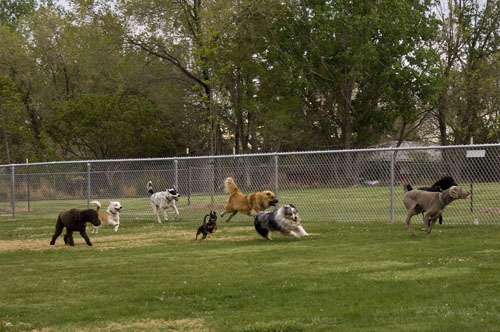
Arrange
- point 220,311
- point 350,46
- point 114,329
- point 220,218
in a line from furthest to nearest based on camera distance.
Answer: point 350,46
point 220,218
point 220,311
point 114,329

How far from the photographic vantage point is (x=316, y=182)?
19438 millimetres

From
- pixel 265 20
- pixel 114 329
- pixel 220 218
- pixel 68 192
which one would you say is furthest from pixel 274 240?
pixel 265 20

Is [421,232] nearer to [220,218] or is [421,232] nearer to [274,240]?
[274,240]

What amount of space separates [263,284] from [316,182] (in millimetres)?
10135

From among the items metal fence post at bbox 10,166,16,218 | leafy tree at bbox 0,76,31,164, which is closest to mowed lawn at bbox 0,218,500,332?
metal fence post at bbox 10,166,16,218

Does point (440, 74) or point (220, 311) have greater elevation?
point (440, 74)

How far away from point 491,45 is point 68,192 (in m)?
36.4

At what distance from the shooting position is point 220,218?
20.6m

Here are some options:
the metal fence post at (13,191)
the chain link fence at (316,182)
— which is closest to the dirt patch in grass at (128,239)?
the chain link fence at (316,182)

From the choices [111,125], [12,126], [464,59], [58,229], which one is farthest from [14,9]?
[58,229]

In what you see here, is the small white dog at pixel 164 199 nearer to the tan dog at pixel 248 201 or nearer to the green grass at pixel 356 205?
the green grass at pixel 356 205

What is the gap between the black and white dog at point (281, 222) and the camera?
1430 centimetres

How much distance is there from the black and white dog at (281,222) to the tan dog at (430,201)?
7.38 feet

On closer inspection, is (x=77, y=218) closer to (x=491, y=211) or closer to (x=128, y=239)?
(x=128, y=239)
